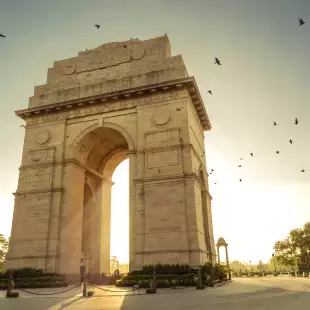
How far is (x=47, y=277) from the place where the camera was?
1931 cm

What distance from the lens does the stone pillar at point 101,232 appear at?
26875mm

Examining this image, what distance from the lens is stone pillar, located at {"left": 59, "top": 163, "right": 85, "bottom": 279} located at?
21500mm

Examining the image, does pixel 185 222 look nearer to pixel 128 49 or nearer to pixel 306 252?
pixel 128 49

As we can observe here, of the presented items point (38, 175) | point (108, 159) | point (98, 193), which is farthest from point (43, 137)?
point (98, 193)

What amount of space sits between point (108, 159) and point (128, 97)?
304 inches

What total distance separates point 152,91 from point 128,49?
245 inches

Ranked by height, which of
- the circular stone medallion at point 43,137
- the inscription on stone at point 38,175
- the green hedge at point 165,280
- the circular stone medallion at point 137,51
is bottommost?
the green hedge at point 165,280

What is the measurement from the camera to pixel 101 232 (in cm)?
2772

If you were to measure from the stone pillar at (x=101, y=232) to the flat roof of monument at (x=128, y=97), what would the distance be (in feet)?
26.3

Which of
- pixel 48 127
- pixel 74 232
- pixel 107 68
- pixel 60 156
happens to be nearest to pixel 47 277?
pixel 74 232

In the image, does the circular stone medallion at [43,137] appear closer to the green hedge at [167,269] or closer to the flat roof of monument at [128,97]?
the flat roof of monument at [128,97]

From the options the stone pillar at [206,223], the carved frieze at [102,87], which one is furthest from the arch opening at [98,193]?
the stone pillar at [206,223]

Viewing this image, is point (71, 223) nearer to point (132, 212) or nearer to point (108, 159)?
point (132, 212)

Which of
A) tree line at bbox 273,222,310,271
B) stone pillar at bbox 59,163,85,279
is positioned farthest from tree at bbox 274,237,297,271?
stone pillar at bbox 59,163,85,279
